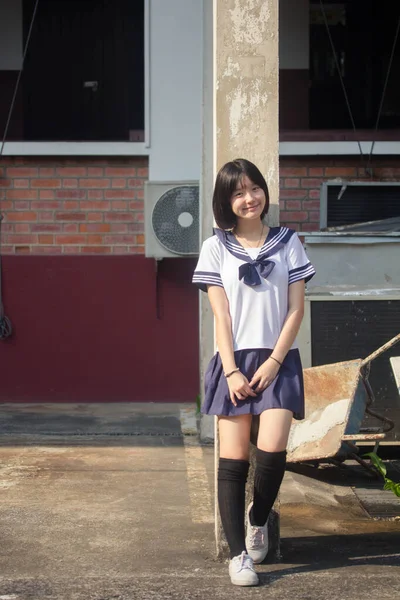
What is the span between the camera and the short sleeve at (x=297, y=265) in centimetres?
428

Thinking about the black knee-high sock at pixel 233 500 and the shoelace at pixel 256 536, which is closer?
the black knee-high sock at pixel 233 500

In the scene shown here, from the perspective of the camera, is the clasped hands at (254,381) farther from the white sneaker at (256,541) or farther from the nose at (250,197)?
the nose at (250,197)

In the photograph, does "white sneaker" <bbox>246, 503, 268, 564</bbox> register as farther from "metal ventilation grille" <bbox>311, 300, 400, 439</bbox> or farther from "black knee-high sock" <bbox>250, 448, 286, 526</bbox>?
"metal ventilation grille" <bbox>311, 300, 400, 439</bbox>

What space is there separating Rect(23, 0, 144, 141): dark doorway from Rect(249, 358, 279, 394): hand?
5727 millimetres

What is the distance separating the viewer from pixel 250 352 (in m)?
4.22

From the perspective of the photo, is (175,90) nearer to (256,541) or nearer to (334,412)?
(334,412)

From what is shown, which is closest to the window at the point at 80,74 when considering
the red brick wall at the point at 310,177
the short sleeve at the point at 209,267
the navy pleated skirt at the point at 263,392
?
the red brick wall at the point at 310,177

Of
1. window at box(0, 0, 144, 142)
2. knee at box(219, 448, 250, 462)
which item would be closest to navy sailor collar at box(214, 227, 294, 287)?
knee at box(219, 448, 250, 462)

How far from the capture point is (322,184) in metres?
8.52

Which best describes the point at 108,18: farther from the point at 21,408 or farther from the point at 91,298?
the point at 21,408

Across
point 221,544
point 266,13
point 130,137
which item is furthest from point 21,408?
point 266,13

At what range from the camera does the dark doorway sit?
9.57m

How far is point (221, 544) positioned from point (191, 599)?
1.76 feet

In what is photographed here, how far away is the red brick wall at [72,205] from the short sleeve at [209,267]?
15.0 feet
